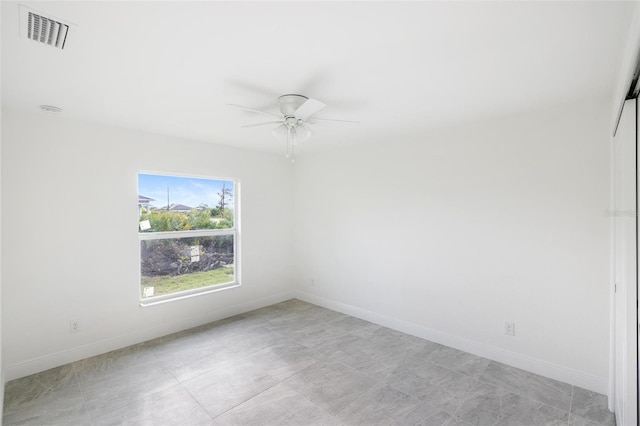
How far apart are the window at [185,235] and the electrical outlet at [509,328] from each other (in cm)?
349

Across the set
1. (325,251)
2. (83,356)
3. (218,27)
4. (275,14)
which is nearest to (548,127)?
(275,14)

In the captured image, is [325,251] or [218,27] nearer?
[218,27]

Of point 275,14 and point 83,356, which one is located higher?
point 275,14

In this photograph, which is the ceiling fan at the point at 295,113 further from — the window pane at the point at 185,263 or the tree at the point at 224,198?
the window pane at the point at 185,263

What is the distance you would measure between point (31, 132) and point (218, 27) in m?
2.53

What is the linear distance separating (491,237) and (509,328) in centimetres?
90

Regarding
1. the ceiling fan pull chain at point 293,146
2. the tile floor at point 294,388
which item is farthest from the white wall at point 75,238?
the ceiling fan pull chain at point 293,146

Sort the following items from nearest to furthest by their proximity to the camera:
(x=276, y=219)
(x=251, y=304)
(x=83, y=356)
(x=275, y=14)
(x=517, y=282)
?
1. (x=275, y=14)
2. (x=517, y=282)
3. (x=83, y=356)
4. (x=251, y=304)
5. (x=276, y=219)

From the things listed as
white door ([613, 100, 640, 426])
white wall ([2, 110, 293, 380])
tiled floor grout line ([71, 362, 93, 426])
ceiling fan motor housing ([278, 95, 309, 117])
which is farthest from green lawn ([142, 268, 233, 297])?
white door ([613, 100, 640, 426])

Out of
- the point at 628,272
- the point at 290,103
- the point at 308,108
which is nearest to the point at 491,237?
the point at 628,272

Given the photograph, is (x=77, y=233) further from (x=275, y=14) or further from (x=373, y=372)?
(x=373, y=372)

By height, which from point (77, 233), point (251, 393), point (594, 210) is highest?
point (594, 210)

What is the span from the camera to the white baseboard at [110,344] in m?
2.79

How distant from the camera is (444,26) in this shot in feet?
5.14
